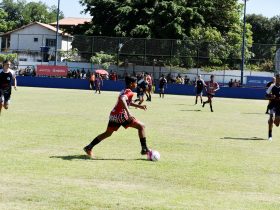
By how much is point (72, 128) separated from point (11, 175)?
27.2 feet

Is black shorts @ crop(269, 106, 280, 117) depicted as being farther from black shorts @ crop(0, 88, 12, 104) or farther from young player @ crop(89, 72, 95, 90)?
young player @ crop(89, 72, 95, 90)

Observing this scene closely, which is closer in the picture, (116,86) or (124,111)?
(124,111)

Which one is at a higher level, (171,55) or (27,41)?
(27,41)

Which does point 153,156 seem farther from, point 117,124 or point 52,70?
point 52,70

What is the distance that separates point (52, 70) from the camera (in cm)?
6072

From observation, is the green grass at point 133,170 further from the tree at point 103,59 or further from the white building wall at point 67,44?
the white building wall at point 67,44

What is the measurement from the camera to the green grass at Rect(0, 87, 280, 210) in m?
8.16

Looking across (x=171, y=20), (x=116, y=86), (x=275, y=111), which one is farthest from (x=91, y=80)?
(x=275, y=111)

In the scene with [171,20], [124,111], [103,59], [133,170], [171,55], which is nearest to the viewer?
[133,170]

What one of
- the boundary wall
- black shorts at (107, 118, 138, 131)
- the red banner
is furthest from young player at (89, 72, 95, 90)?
black shorts at (107, 118, 138, 131)

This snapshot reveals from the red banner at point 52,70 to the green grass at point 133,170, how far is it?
138 feet

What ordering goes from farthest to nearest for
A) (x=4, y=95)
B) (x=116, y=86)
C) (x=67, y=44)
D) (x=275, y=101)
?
(x=67, y=44) < (x=116, y=86) < (x=4, y=95) < (x=275, y=101)

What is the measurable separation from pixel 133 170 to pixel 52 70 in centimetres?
5100

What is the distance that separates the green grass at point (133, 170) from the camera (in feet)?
26.8
